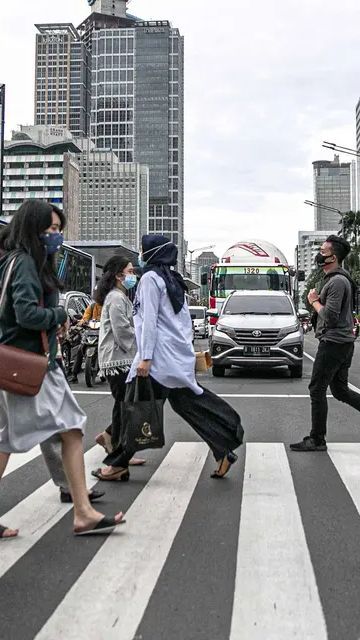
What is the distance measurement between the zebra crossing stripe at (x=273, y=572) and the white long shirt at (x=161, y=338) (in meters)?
0.96

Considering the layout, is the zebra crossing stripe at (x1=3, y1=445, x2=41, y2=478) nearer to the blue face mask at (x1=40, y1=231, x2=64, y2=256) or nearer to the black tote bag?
the black tote bag

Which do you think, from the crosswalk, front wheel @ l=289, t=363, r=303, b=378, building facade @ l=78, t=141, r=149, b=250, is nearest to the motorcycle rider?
front wheel @ l=289, t=363, r=303, b=378

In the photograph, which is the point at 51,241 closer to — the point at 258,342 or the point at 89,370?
the point at 89,370

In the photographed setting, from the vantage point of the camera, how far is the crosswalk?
285 cm

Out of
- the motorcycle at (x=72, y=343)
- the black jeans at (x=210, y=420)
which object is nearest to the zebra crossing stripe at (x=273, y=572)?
the black jeans at (x=210, y=420)

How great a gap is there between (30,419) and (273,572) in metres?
1.46

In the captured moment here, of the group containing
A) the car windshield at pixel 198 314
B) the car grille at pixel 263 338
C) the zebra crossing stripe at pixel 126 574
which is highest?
the car windshield at pixel 198 314

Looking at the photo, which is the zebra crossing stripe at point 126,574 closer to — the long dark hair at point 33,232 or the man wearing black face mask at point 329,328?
the long dark hair at point 33,232

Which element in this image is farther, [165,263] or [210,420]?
[210,420]

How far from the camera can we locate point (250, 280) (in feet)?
64.4

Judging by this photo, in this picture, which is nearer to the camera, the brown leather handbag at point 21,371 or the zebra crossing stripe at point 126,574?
the zebra crossing stripe at point 126,574

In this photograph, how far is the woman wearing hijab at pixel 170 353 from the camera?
4.92 meters

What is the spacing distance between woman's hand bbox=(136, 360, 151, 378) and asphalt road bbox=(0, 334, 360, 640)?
0.83 m

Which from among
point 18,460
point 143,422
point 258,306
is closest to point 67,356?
point 258,306
